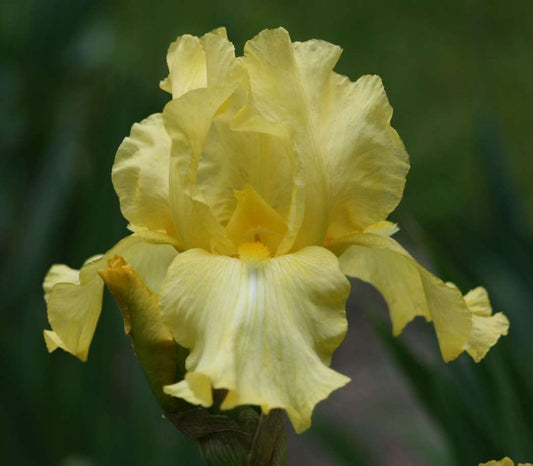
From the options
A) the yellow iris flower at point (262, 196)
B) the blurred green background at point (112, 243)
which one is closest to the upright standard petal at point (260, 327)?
the yellow iris flower at point (262, 196)

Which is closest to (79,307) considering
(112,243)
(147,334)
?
(147,334)

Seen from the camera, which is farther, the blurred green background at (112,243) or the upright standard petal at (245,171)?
the blurred green background at (112,243)

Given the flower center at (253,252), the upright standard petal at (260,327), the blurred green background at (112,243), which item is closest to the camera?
the upright standard petal at (260,327)

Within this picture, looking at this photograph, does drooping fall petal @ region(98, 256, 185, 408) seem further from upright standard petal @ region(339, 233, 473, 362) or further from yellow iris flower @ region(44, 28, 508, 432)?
upright standard petal @ region(339, 233, 473, 362)

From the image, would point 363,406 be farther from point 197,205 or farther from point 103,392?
point 197,205

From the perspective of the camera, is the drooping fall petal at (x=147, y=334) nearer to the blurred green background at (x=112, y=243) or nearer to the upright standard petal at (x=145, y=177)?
the upright standard petal at (x=145, y=177)

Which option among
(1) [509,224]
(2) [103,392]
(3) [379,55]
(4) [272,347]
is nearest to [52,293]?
(4) [272,347]

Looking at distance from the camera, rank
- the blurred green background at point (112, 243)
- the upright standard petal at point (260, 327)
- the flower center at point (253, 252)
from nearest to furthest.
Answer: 1. the upright standard petal at point (260, 327)
2. the flower center at point (253, 252)
3. the blurred green background at point (112, 243)

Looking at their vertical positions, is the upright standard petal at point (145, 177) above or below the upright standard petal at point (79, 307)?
above
